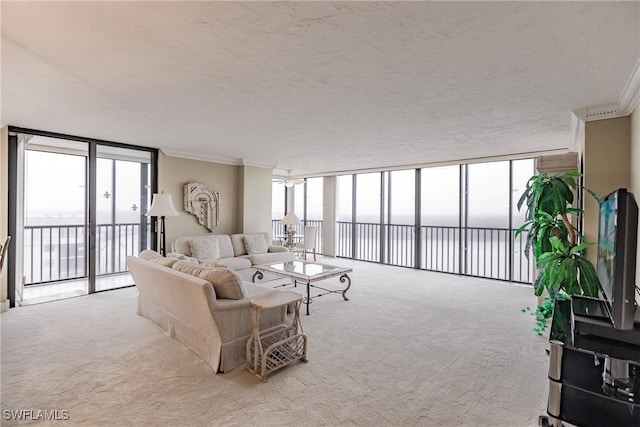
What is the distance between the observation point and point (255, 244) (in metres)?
6.03

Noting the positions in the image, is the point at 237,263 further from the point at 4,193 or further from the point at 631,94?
the point at 631,94

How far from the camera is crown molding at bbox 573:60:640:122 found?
7.86 feet

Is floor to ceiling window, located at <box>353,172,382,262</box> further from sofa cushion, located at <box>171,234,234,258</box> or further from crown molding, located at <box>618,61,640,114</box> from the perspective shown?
crown molding, located at <box>618,61,640,114</box>

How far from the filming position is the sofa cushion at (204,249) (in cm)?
511

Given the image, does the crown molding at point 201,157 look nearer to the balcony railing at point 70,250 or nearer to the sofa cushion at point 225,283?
the balcony railing at point 70,250

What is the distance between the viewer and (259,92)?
271 centimetres

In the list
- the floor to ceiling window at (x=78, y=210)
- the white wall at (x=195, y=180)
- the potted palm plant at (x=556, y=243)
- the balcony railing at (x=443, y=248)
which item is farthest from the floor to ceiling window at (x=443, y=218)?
the floor to ceiling window at (x=78, y=210)

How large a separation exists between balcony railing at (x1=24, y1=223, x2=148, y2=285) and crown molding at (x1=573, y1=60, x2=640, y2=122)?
659 centimetres

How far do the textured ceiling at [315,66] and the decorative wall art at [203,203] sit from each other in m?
1.78

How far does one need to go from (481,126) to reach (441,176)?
3.06 metres

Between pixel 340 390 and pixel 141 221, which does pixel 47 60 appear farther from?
pixel 141 221

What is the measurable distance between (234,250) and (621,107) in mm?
5711

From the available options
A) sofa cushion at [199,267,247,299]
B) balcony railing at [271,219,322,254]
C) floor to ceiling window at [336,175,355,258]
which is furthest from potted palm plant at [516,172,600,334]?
balcony railing at [271,219,322,254]

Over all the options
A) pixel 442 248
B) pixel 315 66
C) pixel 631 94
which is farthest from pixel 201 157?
pixel 631 94
